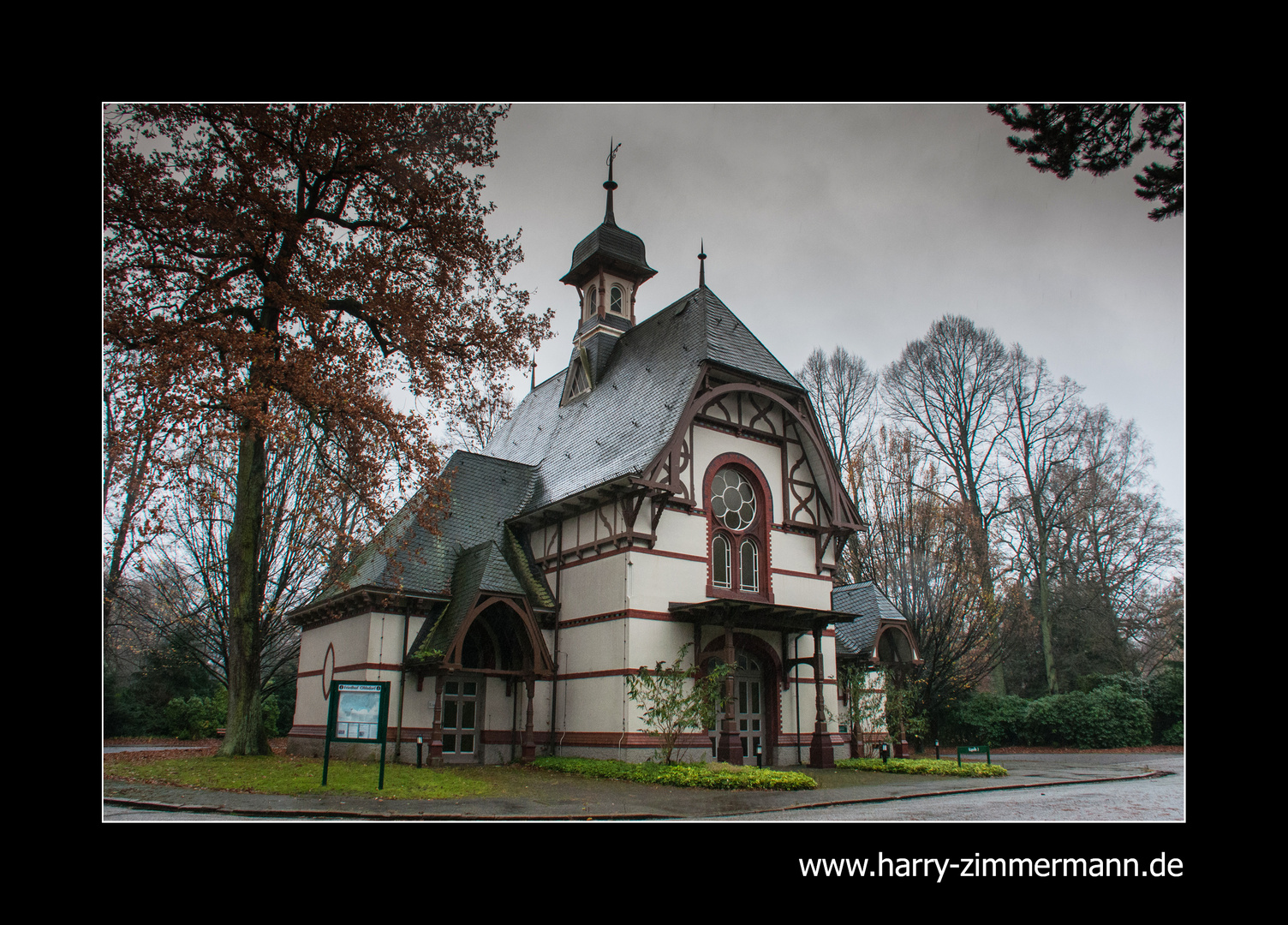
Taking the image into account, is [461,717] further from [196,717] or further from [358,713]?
[196,717]

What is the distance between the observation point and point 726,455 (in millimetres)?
21031

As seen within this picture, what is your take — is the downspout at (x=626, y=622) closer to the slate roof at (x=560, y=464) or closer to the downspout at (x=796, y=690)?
the slate roof at (x=560, y=464)

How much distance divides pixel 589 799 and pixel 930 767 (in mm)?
10196

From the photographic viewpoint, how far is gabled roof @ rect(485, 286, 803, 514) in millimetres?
20547

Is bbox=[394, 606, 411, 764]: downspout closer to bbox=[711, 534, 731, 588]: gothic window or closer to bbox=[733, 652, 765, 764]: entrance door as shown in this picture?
bbox=[711, 534, 731, 588]: gothic window

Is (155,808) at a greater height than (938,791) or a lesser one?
greater

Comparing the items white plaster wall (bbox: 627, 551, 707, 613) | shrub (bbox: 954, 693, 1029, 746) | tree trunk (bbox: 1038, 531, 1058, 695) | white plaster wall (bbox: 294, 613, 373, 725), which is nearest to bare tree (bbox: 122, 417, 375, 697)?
white plaster wall (bbox: 294, 613, 373, 725)

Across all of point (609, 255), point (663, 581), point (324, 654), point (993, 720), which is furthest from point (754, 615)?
point (993, 720)

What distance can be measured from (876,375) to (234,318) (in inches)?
1075
